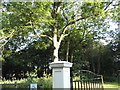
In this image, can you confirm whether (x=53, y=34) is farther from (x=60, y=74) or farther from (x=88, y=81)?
(x=60, y=74)

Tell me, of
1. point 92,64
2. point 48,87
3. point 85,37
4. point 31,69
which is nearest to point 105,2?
point 85,37

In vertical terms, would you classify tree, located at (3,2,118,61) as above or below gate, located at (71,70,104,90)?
above

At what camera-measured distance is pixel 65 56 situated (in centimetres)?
1183

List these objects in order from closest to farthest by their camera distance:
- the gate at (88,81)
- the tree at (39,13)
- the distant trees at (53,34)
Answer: the gate at (88,81)
the tree at (39,13)
the distant trees at (53,34)

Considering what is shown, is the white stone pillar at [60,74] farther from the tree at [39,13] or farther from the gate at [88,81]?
the tree at [39,13]

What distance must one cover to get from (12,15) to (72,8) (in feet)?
11.6

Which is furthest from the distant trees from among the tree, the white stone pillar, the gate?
the white stone pillar

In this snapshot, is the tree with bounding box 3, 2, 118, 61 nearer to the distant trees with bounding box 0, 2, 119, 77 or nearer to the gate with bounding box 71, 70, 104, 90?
the distant trees with bounding box 0, 2, 119, 77

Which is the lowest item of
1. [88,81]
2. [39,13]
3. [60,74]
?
[88,81]

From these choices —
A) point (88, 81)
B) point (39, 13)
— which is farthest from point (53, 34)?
point (88, 81)

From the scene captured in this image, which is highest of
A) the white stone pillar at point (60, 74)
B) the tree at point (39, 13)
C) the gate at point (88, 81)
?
the tree at point (39, 13)

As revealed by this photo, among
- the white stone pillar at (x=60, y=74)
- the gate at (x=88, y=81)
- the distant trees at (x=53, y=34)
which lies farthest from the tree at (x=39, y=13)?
the white stone pillar at (x=60, y=74)

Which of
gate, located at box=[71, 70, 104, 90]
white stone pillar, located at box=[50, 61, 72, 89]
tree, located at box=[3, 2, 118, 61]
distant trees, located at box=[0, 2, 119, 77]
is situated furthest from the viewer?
distant trees, located at box=[0, 2, 119, 77]

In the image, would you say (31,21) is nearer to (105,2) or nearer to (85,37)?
(105,2)
